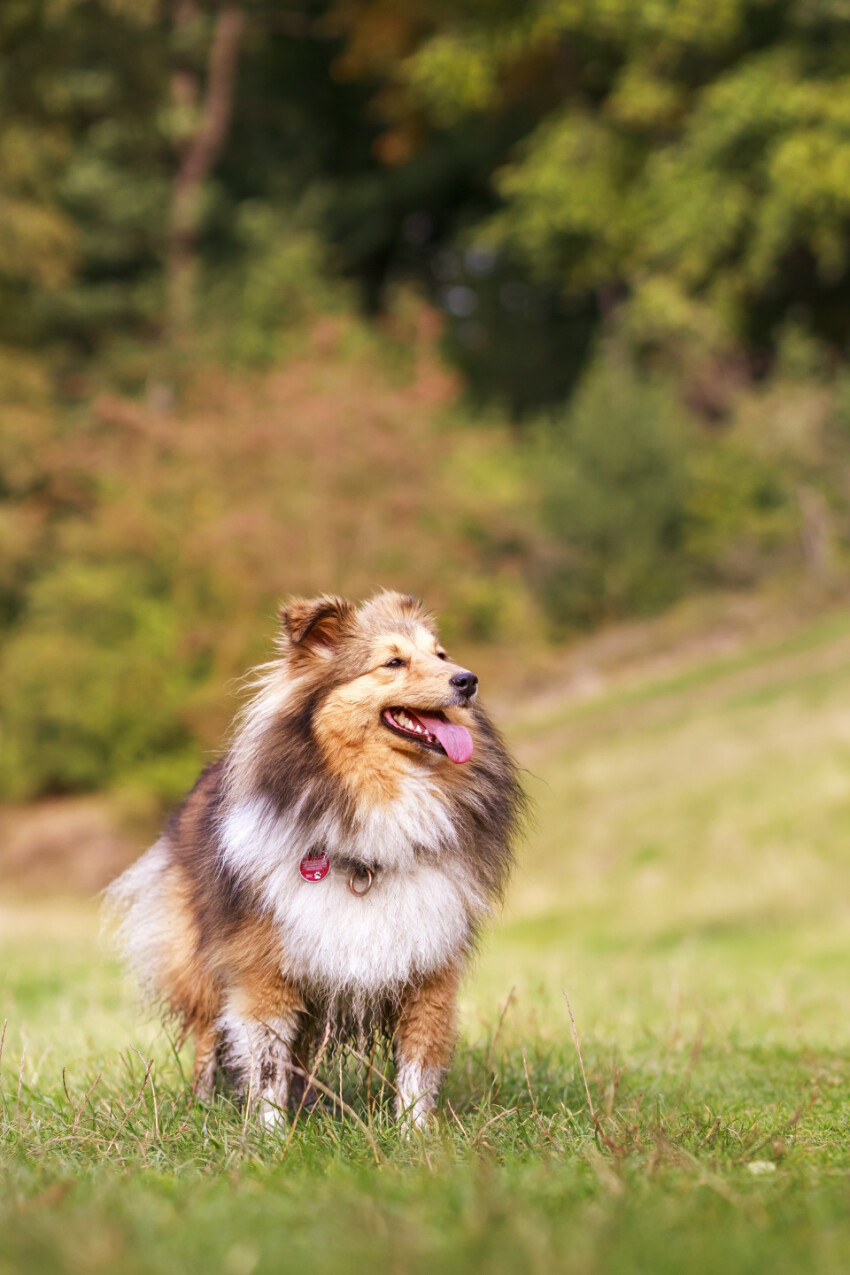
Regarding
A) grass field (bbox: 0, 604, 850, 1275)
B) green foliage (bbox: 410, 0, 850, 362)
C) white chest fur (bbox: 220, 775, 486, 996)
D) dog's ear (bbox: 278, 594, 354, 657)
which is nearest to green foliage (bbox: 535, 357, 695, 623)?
green foliage (bbox: 410, 0, 850, 362)

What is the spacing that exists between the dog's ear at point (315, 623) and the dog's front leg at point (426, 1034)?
44.9 inches

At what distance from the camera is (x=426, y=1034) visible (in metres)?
3.92

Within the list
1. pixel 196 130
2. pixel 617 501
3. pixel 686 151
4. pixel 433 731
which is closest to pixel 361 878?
pixel 433 731

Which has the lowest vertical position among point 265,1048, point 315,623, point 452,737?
point 265,1048

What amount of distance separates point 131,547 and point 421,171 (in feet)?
60.5

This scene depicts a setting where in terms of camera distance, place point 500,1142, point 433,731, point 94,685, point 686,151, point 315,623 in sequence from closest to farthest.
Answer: point 500,1142, point 433,731, point 315,623, point 94,685, point 686,151

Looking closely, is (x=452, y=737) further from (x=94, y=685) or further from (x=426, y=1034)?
(x=94, y=685)

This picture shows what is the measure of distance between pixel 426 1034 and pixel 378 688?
110cm

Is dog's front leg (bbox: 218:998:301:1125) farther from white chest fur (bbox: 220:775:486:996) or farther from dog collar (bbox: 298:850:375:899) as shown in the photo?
dog collar (bbox: 298:850:375:899)

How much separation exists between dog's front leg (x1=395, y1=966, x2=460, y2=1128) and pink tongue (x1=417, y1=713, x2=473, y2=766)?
0.69m

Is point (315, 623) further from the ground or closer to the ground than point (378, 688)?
further from the ground

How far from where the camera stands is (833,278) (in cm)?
3133

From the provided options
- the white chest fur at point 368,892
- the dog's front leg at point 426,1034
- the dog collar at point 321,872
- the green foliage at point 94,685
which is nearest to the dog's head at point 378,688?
the white chest fur at point 368,892

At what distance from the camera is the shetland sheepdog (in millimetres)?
3852
